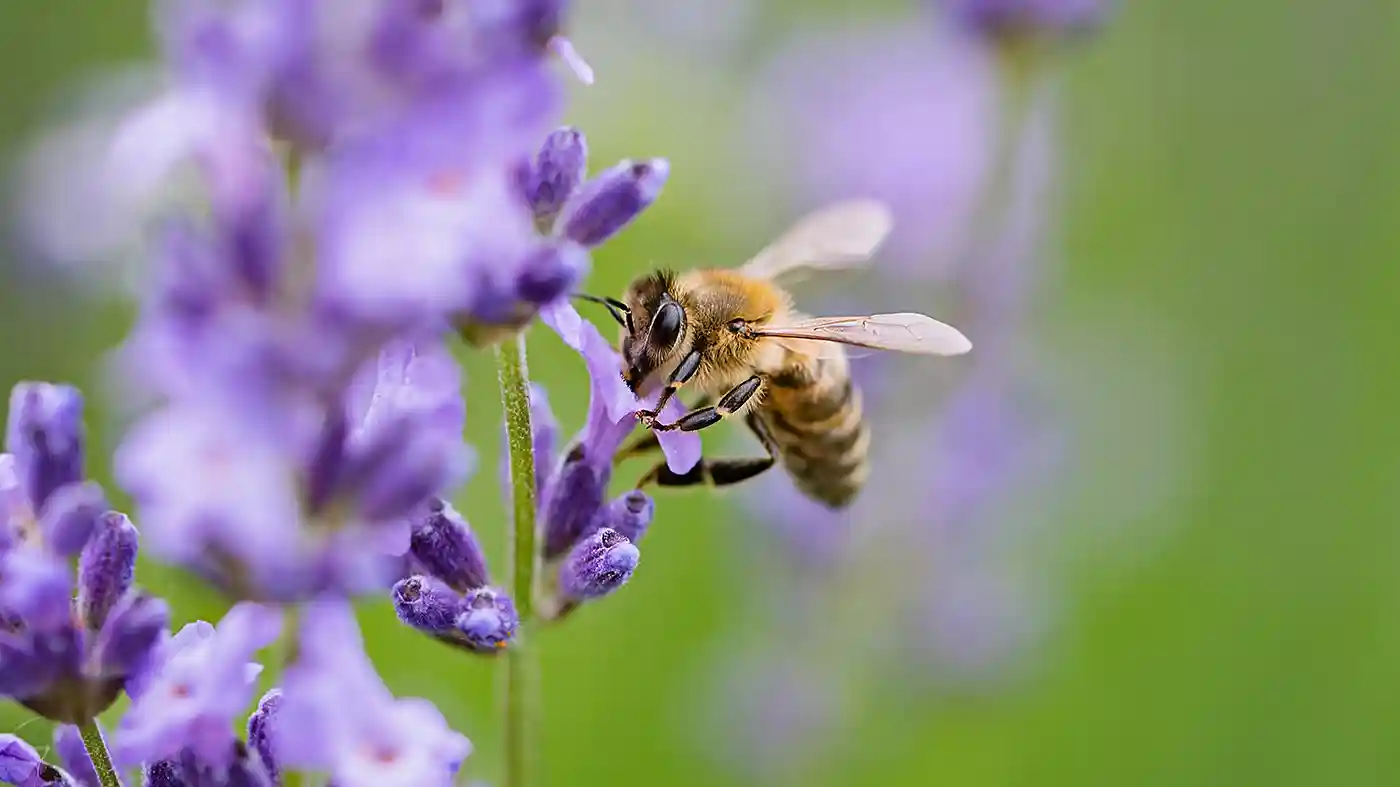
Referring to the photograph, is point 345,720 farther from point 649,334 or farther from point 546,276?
point 649,334

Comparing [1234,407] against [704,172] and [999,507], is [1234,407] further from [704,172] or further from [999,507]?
[704,172]

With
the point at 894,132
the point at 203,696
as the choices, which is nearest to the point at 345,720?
the point at 203,696

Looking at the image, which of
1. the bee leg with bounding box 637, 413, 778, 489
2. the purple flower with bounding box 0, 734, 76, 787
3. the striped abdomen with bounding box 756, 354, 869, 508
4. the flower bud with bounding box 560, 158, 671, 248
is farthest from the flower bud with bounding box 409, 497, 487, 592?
the striped abdomen with bounding box 756, 354, 869, 508

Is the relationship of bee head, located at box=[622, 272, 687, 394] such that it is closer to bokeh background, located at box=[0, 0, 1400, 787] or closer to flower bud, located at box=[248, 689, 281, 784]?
flower bud, located at box=[248, 689, 281, 784]

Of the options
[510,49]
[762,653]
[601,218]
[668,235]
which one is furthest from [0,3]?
[510,49]

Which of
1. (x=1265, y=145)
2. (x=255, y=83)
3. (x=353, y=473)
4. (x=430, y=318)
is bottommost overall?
(x=353, y=473)

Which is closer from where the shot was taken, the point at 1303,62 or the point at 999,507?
the point at 999,507
